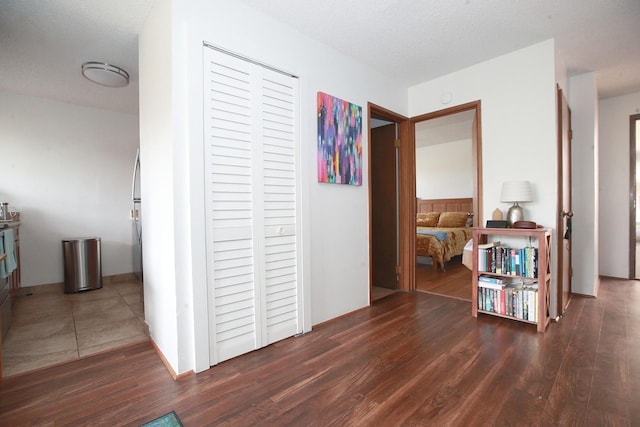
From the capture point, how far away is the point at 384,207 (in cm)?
379

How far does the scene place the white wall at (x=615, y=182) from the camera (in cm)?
393

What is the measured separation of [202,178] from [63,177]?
3.38 m

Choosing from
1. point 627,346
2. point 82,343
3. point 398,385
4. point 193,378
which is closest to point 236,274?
point 193,378

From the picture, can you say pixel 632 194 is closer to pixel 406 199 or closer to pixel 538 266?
pixel 538 266

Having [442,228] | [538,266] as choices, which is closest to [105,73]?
[538,266]

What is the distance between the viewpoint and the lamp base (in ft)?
8.52

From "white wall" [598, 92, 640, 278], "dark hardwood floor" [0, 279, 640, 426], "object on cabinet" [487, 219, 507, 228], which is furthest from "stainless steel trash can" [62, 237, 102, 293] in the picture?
"white wall" [598, 92, 640, 278]

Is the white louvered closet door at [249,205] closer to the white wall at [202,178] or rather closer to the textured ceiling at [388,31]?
the white wall at [202,178]

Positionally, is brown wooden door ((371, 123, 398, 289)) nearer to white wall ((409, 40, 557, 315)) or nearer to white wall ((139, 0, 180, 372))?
white wall ((409, 40, 557, 315))

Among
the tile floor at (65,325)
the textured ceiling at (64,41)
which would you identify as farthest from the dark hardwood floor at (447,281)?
the textured ceiling at (64,41)

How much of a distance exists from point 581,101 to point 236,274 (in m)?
4.18

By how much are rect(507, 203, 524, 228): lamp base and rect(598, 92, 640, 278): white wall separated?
256 centimetres

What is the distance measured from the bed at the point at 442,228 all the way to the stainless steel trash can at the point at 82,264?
465 cm

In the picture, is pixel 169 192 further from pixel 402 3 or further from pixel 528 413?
pixel 528 413
